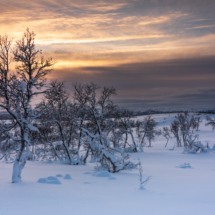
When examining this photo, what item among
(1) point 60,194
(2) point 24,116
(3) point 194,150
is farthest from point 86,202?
(3) point 194,150

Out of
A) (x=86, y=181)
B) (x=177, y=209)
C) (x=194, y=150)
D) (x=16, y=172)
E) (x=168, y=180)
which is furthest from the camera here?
(x=194, y=150)

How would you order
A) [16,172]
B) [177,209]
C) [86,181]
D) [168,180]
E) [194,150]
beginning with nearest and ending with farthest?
[177,209] → [16,172] → [86,181] → [168,180] → [194,150]

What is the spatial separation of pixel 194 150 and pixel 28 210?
26.9 m

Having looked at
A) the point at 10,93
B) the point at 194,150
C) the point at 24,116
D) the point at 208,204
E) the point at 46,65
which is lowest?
the point at 194,150

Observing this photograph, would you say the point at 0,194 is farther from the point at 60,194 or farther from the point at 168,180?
the point at 168,180

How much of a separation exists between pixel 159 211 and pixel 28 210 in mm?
4061

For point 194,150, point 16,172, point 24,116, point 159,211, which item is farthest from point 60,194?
point 194,150

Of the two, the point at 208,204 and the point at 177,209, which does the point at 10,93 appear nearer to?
the point at 177,209

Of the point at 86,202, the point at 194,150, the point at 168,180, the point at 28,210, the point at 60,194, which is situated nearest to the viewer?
the point at 28,210

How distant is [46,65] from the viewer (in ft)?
40.4

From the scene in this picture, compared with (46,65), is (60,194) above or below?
below

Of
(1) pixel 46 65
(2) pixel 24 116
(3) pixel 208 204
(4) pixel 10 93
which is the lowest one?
(3) pixel 208 204

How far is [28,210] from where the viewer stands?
22.4ft

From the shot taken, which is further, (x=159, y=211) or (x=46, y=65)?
(x=46, y=65)
